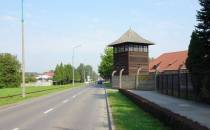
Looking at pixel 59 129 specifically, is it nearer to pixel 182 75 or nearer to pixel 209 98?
pixel 209 98

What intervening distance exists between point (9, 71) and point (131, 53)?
45.6 m

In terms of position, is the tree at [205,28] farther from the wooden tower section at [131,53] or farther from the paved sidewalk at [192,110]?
the wooden tower section at [131,53]

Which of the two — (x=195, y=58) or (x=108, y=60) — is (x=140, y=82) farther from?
(x=108, y=60)

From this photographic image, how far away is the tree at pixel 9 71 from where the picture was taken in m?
108

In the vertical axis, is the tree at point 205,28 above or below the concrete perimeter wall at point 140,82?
above

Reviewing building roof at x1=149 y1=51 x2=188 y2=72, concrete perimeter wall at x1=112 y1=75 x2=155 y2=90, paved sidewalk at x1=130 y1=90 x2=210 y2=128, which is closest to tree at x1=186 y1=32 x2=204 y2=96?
paved sidewalk at x1=130 y1=90 x2=210 y2=128

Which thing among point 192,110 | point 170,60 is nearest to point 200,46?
point 192,110

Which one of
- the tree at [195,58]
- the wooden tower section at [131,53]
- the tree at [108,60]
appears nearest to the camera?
the tree at [195,58]

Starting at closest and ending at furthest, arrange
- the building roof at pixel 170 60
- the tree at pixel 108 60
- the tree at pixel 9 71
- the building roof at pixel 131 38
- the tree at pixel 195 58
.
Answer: the tree at pixel 195 58, the building roof at pixel 170 60, the building roof at pixel 131 38, the tree at pixel 9 71, the tree at pixel 108 60

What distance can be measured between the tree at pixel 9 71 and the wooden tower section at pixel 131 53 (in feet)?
130

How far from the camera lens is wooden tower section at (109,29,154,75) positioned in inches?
2960

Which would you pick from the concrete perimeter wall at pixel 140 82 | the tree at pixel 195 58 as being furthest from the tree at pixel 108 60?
the tree at pixel 195 58

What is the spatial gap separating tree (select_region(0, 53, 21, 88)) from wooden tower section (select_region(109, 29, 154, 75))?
3972cm

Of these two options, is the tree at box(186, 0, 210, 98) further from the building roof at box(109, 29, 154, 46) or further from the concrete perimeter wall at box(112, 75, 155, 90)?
the building roof at box(109, 29, 154, 46)
